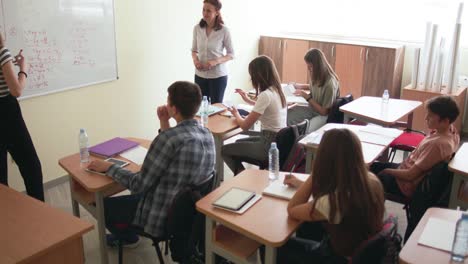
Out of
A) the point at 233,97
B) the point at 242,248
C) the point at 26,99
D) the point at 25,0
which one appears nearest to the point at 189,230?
the point at 242,248

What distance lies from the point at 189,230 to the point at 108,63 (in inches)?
104

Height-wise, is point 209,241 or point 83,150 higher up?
point 83,150

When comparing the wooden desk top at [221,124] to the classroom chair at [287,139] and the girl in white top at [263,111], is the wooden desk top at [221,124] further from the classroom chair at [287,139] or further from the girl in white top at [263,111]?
the classroom chair at [287,139]

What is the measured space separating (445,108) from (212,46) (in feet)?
8.42

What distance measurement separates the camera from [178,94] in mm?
2553

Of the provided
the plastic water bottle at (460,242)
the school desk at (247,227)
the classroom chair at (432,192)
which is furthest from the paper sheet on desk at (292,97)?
the plastic water bottle at (460,242)

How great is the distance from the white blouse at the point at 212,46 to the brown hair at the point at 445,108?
2.39 metres

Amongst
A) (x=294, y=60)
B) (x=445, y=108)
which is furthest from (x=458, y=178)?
(x=294, y=60)

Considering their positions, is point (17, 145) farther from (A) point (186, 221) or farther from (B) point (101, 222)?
(A) point (186, 221)

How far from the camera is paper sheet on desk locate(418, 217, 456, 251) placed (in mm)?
2039

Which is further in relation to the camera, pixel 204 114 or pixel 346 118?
pixel 346 118

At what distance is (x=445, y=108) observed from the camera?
292 centimetres

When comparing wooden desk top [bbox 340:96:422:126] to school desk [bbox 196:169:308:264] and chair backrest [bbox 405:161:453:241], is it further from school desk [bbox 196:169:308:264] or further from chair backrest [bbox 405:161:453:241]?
school desk [bbox 196:169:308:264]

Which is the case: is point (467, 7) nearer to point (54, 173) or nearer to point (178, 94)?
point (178, 94)
